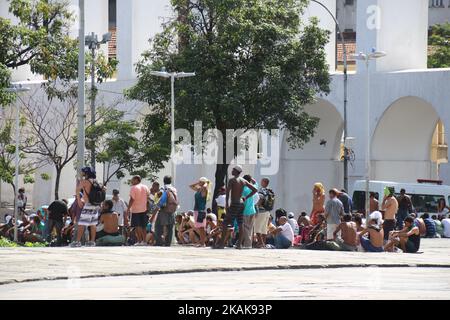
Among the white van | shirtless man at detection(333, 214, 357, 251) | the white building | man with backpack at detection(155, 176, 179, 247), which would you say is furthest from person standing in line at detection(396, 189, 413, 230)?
the white building

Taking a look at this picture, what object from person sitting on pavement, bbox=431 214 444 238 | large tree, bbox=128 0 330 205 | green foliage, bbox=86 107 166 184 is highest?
large tree, bbox=128 0 330 205

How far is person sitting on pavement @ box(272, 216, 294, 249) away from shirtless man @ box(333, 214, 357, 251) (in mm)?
1170

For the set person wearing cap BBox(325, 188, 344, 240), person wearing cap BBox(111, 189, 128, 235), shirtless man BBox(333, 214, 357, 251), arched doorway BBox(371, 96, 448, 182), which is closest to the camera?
shirtless man BBox(333, 214, 357, 251)

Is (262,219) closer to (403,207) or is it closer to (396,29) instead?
(403,207)

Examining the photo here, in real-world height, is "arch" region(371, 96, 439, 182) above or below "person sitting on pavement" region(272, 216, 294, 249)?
above

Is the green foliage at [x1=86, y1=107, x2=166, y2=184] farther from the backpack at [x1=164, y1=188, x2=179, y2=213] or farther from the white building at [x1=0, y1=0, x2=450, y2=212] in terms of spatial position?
the backpack at [x1=164, y1=188, x2=179, y2=213]

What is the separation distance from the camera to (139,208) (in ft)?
81.9

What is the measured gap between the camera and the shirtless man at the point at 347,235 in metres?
24.1

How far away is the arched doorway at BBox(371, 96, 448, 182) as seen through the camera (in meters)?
46.8

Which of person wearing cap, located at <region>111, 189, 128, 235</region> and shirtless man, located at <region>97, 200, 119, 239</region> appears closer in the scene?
shirtless man, located at <region>97, 200, 119, 239</region>

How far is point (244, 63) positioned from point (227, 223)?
17538mm

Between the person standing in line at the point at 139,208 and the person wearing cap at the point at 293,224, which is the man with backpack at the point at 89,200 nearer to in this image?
the person standing in line at the point at 139,208

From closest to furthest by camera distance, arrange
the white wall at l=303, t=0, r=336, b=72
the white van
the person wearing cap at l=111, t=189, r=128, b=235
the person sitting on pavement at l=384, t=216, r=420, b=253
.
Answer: the person sitting on pavement at l=384, t=216, r=420, b=253 < the person wearing cap at l=111, t=189, r=128, b=235 < the white van < the white wall at l=303, t=0, r=336, b=72

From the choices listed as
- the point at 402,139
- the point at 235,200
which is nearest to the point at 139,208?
the point at 235,200
